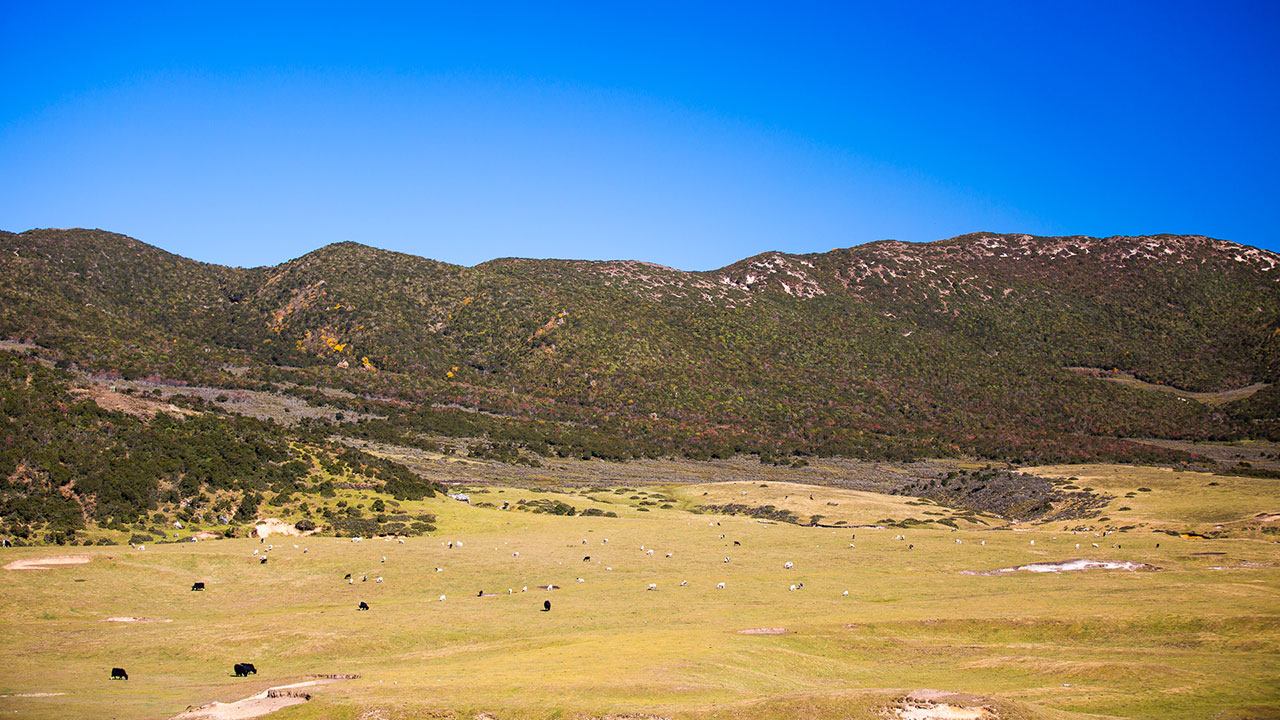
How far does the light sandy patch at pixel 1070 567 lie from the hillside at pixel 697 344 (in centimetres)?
4108

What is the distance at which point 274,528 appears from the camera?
2956 centimetres

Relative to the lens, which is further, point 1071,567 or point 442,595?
point 1071,567

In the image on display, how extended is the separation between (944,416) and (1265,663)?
81.0 metres

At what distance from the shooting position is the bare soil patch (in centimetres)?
2386

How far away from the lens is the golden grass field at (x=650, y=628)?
11.5 metres

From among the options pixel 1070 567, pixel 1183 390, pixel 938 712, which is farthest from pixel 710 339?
pixel 938 712

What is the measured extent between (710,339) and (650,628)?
9007cm

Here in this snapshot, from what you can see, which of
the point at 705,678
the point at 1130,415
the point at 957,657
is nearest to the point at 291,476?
the point at 705,678

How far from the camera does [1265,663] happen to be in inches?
526

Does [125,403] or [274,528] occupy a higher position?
[125,403]

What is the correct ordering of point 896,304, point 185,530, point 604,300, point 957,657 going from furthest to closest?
point 896,304, point 604,300, point 185,530, point 957,657

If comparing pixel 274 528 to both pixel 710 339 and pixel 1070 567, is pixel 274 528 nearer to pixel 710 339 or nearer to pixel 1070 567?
pixel 1070 567

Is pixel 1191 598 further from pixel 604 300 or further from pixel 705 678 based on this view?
pixel 604 300

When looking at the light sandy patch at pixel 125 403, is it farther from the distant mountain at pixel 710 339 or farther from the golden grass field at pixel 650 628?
the distant mountain at pixel 710 339
